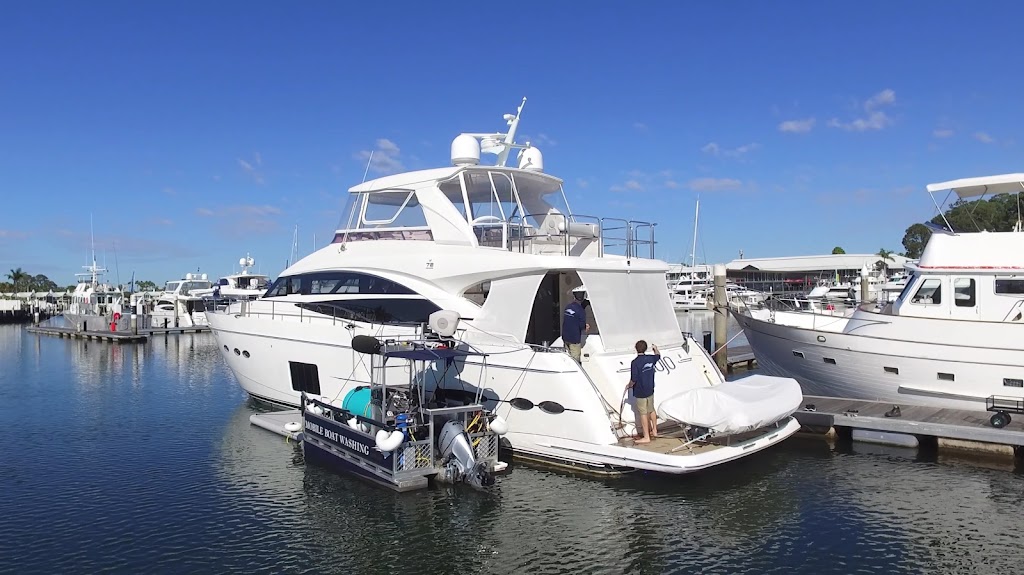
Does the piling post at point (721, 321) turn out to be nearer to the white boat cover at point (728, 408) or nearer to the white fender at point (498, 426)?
the white boat cover at point (728, 408)

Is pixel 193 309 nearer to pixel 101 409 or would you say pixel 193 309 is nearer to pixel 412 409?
pixel 101 409

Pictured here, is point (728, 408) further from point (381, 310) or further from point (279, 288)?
point (279, 288)

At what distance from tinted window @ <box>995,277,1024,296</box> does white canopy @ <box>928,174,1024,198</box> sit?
2.34 m

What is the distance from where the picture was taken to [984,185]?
54.2 feet

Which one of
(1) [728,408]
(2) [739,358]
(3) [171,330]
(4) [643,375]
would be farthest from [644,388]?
(3) [171,330]

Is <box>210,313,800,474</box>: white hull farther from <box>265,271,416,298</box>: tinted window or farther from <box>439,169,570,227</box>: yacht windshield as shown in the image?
<box>439,169,570,227</box>: yacht windshield

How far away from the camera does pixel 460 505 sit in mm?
9977

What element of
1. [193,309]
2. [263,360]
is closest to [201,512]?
[263,360]

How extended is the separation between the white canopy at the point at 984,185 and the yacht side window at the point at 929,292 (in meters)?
2.44

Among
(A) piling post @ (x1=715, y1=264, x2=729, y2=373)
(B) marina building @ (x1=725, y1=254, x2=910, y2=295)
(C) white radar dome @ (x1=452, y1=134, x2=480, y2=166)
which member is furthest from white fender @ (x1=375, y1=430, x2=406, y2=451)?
(B) marina building @ (x1=725, y1=254, x2=910, y2=295)

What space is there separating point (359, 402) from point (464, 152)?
6.23 meters

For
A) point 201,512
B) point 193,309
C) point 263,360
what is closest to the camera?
point 201,512

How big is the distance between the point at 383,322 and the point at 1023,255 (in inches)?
516

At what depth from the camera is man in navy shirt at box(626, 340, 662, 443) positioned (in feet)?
35.7
